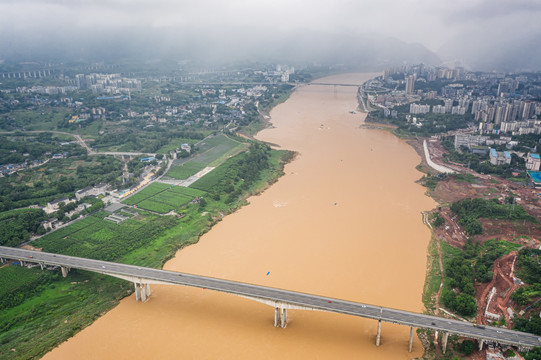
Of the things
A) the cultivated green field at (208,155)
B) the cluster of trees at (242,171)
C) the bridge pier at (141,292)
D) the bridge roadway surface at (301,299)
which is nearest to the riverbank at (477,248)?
the bridge roadway surface at (301,299)

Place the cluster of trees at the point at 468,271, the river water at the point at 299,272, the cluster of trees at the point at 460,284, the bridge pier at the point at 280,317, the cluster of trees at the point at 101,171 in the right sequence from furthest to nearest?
the cluster of trees at the point at 101,171 < the cluster of trees at the point at 468,271 < the cluster of trees at the point at 460,284 < the bridge pier at the point at 280,317 < the river water at the point at 299,272

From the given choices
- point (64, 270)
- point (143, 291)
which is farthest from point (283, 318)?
point (64, 270)

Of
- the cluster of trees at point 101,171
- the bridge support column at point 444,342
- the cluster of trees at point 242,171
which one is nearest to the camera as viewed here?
the bridge support column at point 444,342

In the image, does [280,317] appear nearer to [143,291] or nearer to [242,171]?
[143,291]

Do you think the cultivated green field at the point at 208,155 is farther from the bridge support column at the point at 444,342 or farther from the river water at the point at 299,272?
the bridge support column at the point at 444,342

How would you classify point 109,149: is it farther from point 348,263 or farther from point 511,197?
point 511,197
